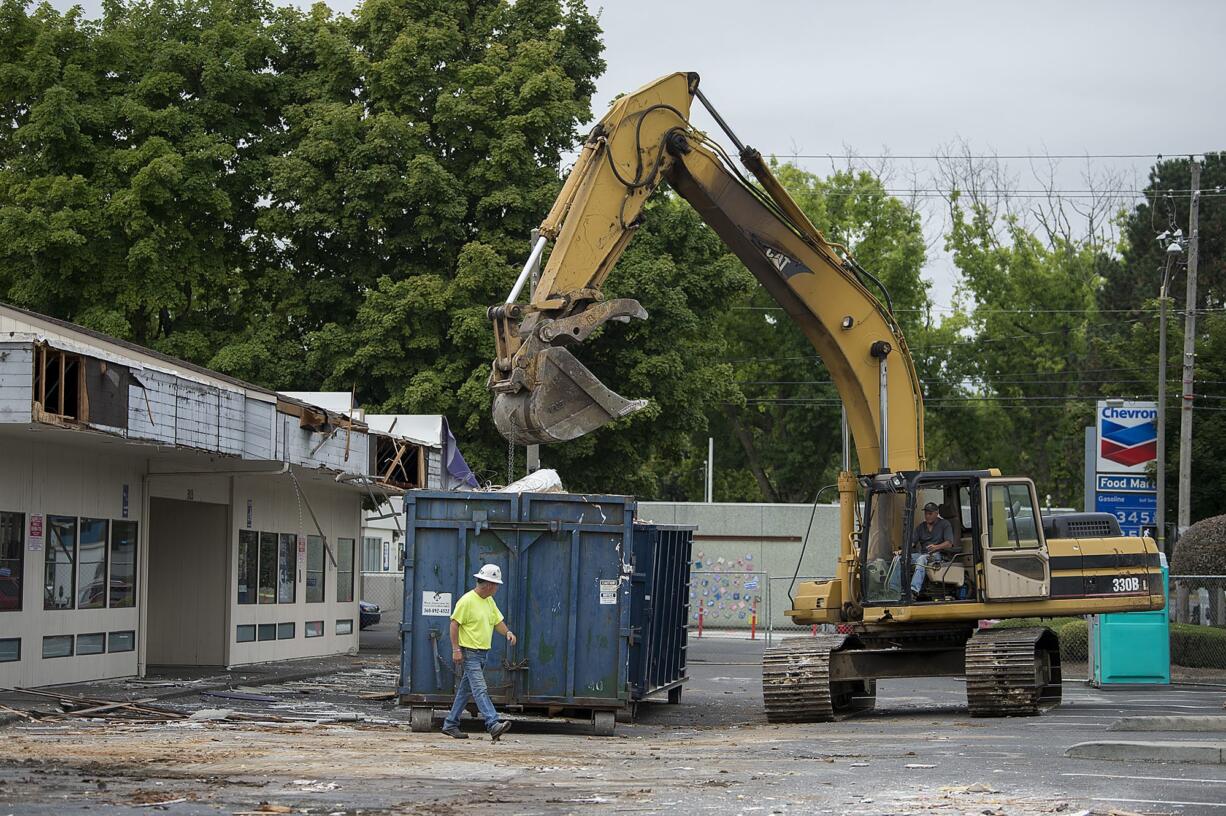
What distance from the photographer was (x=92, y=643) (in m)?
21.4

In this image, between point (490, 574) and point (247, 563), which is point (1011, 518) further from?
point (247, 563)

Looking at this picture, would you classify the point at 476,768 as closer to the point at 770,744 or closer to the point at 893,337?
the point at 770,744

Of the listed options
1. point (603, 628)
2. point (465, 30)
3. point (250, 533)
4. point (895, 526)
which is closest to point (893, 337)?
point (895, 526)

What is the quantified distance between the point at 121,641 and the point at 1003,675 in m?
11.8

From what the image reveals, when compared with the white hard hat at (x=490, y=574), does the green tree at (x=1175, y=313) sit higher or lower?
higher

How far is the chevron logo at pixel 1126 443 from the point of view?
34.9 metres

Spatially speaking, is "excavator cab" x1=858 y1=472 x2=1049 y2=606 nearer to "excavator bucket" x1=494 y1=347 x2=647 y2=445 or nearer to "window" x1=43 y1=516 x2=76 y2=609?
"excavator bucket" x1=494 y1=347 x2=647 y2=445

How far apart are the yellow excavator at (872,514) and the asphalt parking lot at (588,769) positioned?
799 mm

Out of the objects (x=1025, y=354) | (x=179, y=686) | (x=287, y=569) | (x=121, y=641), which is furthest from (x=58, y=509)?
(x=1025, y=354)

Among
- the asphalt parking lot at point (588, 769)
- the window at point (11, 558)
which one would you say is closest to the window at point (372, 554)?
the window at point (11, 558)

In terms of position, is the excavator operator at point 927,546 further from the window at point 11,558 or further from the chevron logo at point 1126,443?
the chevron logo at point 1126,443

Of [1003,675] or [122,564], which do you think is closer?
[1003,675]

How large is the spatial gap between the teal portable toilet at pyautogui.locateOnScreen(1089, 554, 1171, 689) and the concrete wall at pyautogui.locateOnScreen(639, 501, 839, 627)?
2133cm

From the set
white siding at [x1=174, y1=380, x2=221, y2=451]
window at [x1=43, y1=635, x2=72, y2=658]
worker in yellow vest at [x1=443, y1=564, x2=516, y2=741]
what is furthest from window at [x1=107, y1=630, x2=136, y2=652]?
worker in yellow vest at [x1=443, y1=564, x2=516, y2=741]
